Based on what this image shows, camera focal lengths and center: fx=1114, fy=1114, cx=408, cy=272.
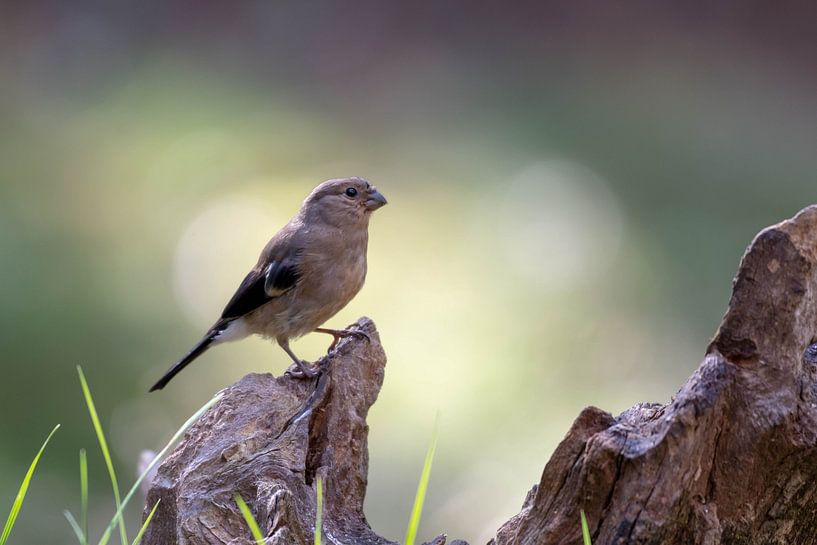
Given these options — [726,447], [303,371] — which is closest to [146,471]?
[303,371]

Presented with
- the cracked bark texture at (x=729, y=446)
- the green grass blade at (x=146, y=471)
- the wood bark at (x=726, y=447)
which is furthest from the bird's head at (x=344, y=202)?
the cracked bark texture at (x=729, y=446)

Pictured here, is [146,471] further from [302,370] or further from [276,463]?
[302,370]

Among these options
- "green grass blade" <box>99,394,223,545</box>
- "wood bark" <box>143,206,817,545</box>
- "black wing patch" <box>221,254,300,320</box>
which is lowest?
"green grass blade" <box>99,394,223,545</box>

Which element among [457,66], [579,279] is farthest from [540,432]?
[457,66]

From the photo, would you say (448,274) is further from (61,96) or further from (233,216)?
(61,96)

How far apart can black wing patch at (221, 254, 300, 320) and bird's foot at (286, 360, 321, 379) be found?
0.64 m

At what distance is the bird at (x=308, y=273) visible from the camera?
3.69 m

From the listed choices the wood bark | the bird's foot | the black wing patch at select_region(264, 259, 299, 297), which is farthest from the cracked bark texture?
the black wing patch at select_region(264, 259, 299, 297)

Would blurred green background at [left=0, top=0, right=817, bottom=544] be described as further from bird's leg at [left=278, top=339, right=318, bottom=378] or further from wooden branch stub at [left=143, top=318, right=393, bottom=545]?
wooden branch stub at [left=143, top=318, right=393, bottom=545]

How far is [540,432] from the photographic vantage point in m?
5.59

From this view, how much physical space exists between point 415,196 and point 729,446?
5.34 meters

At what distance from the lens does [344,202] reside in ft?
12.6

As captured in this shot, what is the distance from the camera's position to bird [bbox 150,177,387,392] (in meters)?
3.69

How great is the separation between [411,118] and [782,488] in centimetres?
667
